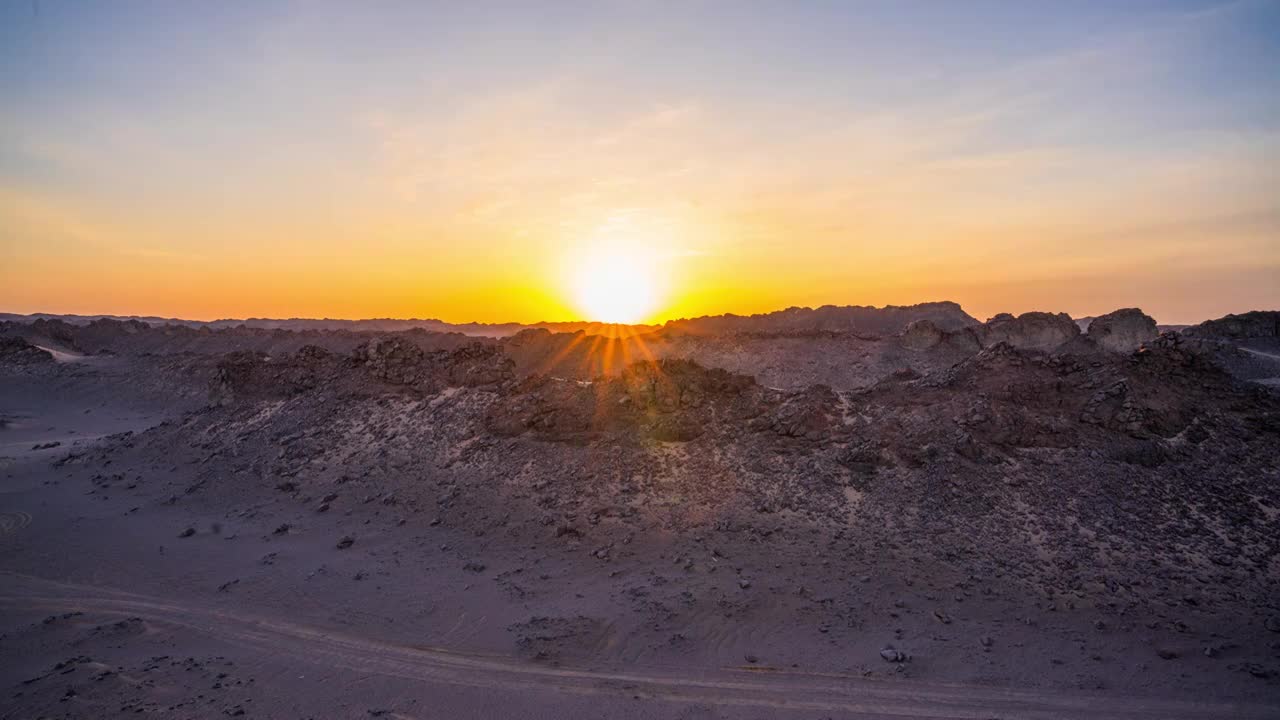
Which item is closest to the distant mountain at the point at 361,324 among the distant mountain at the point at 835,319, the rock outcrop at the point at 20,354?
the distant mountain at the point at 835,319

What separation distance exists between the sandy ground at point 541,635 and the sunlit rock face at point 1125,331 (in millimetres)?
35183

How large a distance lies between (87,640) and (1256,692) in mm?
14964

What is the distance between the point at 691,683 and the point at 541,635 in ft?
7.36

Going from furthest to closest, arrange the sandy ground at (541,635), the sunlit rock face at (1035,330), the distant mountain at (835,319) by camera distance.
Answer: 1. the distant mountain at (835,319)
2. the sunlit rock face at (1035,330)
3. the sandy ground at (541,635)

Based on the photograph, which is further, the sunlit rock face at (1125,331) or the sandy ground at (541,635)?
the sunlit rock face at (1125,331)

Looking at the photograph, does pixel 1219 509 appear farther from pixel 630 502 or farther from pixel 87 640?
pixel 87 640

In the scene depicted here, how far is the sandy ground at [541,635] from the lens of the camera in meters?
8.02

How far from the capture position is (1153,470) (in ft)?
40.6

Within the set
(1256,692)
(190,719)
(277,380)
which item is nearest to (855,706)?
(1256,692)

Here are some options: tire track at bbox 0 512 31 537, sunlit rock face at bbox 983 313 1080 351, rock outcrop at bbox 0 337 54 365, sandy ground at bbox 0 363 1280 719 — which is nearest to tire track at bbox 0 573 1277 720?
sandy ground at bbox 0 363 1280 719

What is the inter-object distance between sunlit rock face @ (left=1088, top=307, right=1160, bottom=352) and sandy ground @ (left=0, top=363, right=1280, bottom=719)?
35.2m

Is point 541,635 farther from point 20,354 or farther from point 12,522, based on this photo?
point 20,354

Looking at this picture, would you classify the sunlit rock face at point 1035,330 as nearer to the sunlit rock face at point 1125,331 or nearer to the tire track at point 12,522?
the sunlit rock face at point 1125,331

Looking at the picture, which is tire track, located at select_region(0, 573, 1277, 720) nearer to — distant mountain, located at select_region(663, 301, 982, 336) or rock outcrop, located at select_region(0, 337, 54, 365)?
rock outcrop, located at select_region(0, 337, 54, 365)
